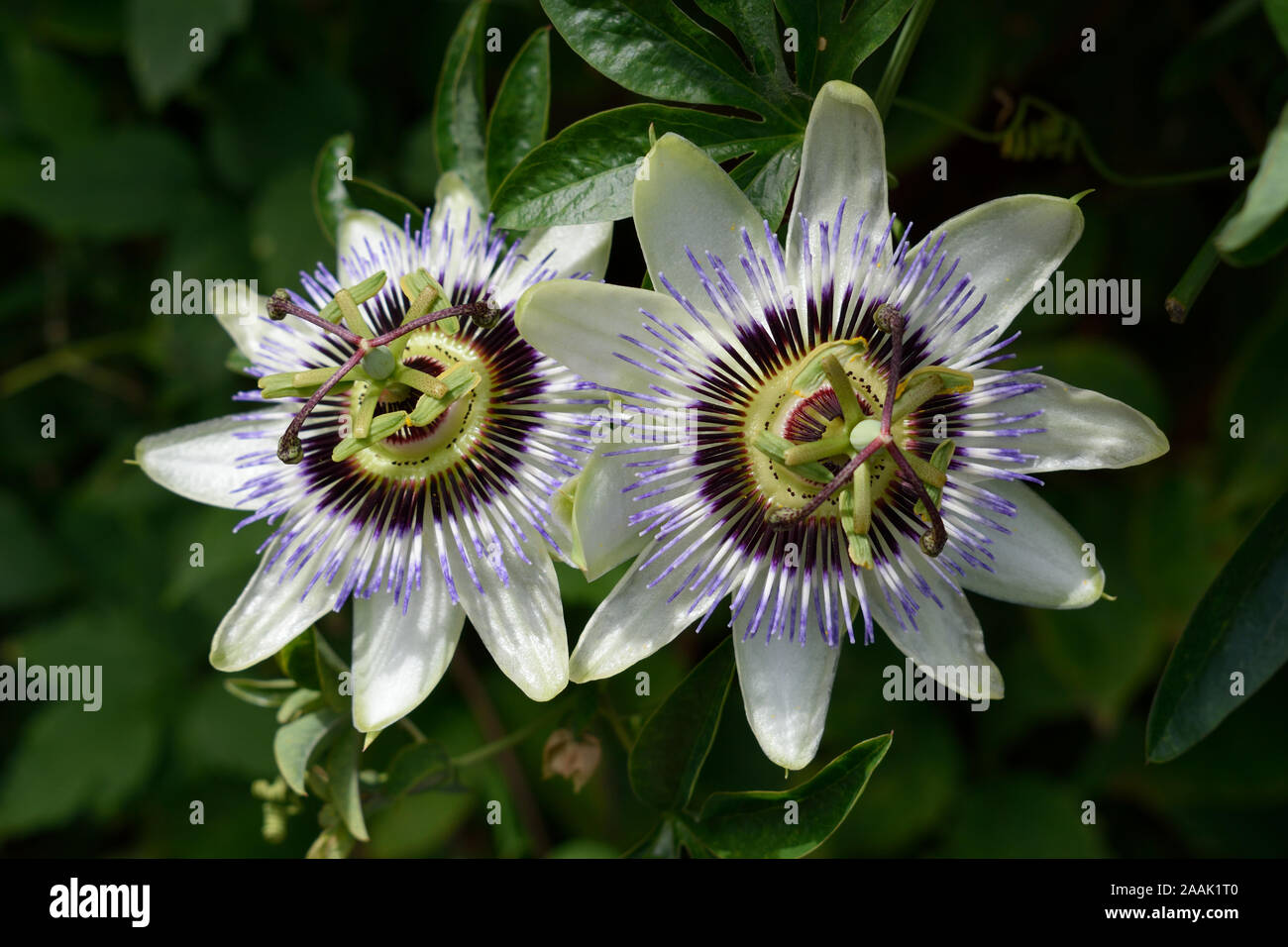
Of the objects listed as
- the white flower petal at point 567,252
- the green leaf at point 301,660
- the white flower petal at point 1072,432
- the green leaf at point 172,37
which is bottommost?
the green leaf at point 301,660

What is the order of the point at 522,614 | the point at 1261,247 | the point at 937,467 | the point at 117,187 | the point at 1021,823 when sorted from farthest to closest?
the point at 117,187 → the point at 1021,823 → the point at 522,614 → the point at 937,467 → the point at 1261,247

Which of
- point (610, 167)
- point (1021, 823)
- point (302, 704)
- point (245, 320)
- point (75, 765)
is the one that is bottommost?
point (1021, 823)

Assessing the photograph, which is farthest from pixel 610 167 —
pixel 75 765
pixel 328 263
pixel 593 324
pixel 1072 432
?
pixel 75 765

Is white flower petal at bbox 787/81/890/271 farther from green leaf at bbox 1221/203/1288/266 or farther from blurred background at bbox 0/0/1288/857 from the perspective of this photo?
blurred background at bbox 0/0/1288/857

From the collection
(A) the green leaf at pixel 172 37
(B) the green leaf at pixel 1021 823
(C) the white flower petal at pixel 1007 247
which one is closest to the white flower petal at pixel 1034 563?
(C) the white flower petal at pixel 1007 247

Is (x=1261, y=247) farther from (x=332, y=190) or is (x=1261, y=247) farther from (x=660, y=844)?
(x=332, y=190)

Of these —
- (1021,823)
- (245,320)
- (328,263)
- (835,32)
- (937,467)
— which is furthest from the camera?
(1021,823)

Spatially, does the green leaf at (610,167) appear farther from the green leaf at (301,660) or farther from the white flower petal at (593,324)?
the green leaf at (301,660)
